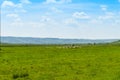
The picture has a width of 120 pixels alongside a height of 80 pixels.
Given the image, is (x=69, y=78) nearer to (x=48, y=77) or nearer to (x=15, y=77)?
(x=48, y=77)

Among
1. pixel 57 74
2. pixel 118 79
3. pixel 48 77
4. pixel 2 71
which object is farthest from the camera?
pixel 2 71

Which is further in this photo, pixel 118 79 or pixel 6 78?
pixel 6 78

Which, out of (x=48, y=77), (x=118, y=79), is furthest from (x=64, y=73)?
(x=118, y=79)

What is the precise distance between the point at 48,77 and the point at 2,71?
6.76 m

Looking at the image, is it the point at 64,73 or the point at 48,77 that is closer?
the point at 48,77

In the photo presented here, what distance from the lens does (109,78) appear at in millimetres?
27281

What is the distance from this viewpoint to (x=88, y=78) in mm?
28266

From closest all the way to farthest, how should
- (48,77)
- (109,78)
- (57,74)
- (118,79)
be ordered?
(118,79)
(109,78)
(48,77)
(57,74)

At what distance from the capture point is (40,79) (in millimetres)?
27984

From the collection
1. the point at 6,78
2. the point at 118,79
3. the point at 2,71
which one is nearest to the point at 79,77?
the point at 118,79

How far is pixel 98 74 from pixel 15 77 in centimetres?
760

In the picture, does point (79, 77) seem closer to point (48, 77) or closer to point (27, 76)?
point (48, 77)

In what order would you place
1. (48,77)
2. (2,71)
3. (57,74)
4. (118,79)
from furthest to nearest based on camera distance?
(2,71), (57,74), (48,77), (118,79)

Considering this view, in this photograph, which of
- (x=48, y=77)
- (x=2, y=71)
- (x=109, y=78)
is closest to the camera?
(x=109, y=78)
